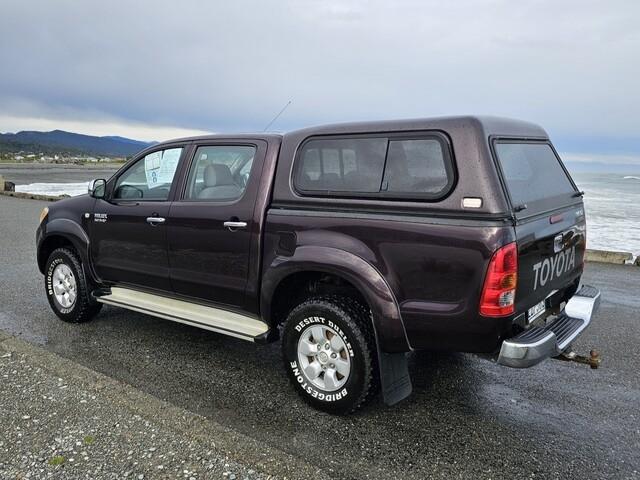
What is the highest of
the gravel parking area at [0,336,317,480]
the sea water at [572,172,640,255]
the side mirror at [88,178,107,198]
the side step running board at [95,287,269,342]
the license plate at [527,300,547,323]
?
the side mirror at [88,178,107,198]

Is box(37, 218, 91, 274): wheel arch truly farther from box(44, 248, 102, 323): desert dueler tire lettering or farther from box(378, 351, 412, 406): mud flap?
box(378, 351, 412, 406): mud flap

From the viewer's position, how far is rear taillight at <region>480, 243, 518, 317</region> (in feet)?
9.32

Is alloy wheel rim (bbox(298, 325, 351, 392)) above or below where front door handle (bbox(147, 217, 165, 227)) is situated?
below

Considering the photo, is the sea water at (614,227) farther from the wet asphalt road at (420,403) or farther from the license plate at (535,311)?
the license plate at (535,311)

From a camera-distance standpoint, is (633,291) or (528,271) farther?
(633,291)

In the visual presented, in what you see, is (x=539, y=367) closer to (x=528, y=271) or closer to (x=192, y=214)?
(x=528, y=271)

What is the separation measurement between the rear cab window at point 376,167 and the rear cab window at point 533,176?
Result: 368 mm

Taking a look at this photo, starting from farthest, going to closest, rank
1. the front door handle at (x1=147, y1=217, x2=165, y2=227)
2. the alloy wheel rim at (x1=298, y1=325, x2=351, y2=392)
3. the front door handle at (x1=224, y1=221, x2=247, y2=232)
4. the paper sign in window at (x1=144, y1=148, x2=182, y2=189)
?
the paper sign in window at (x1=144, y1=148, x2=182, y2=189) → the front door handle at (x1=147, y1=217, x2=165, y2=227) → the front door handle at (x1=224, y1=221, x2=247, y2=232) → the alloy wheel rim at (x1=298, y1=325, x2=351, y2=392)

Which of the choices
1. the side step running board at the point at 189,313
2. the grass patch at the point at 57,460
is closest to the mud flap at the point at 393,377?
the side step running board at the point at 189,313

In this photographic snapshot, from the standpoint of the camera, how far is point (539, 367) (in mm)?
4387

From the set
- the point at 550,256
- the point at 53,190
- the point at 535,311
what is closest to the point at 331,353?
the point at 535,311

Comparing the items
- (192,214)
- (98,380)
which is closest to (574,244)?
(192,214)

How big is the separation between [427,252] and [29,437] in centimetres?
254

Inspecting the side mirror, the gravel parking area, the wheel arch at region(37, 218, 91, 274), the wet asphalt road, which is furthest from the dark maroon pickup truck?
the gravel parking area
